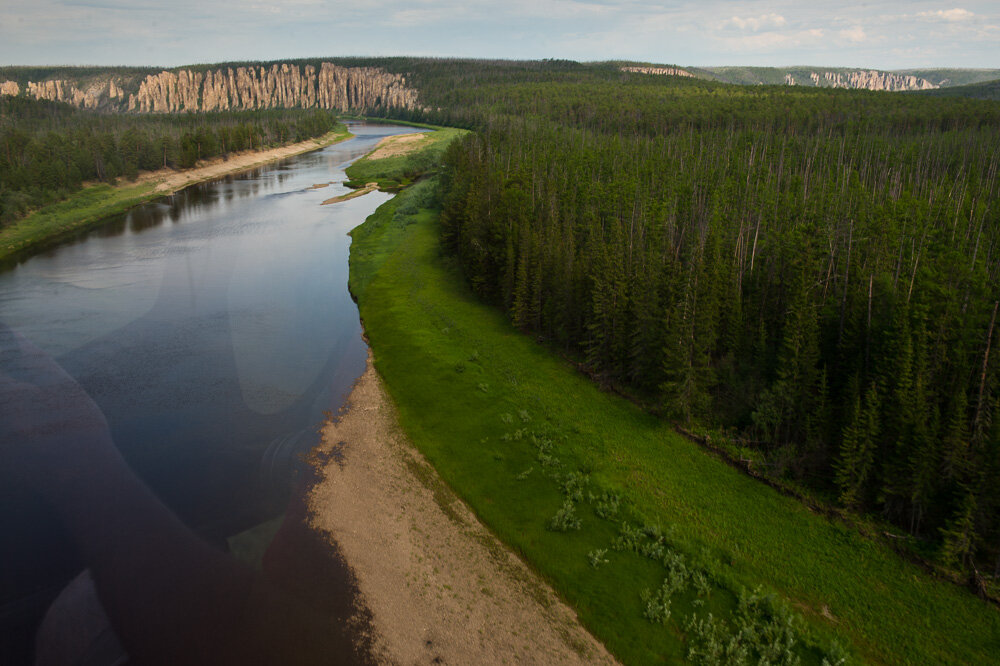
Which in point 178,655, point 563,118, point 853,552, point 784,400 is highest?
point 563,118

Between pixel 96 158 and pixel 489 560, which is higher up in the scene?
pixel 96 158

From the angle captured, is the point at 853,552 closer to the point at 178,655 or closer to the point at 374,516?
the point at 374,516

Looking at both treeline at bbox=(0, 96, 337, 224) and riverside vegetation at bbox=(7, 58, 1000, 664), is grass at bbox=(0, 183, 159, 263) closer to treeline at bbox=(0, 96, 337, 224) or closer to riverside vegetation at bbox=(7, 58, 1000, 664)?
treeline at bbox=(0, 96, 337, 224)

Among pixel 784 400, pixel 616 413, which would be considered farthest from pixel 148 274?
pixel 784 400

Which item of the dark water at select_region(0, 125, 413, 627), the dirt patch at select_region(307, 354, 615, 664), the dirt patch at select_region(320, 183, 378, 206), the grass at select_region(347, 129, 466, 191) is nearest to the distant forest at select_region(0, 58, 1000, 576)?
the dirt patch at select_region(307, 354, 615, 664)

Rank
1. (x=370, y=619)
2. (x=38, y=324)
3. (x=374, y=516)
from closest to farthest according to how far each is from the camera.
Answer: (x=370, y=619) → (x=374, y=516) → (x=38, y=324)

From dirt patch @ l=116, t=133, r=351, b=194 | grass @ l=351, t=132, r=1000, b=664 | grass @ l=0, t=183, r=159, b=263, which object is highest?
dirt patch @ l=116, t=133, r=351, b=194

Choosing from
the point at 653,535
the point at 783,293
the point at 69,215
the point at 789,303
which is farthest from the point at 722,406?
the point at 69,215
